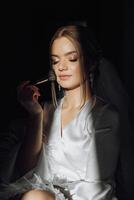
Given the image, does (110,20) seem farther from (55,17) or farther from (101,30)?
(55,17)

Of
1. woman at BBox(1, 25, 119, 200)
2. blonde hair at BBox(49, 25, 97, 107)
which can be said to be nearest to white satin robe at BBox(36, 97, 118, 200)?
woman at BBox(1, 25, 119, 200)

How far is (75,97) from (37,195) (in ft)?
1.14

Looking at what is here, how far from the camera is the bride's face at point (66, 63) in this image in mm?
1435

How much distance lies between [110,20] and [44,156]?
52cm

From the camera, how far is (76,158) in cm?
144

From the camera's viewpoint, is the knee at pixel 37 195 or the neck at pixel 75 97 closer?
the knee at pixel 37 195

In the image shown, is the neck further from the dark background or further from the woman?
the dark background

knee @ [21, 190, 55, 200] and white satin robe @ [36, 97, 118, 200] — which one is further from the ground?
white satin robe @ [36, 97, 118, 200]

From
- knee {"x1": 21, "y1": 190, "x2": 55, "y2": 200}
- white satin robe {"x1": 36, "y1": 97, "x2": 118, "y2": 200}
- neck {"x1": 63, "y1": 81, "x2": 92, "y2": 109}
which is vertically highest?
neck {"x1": 63, "y1": 81, "x2": 92, "y2": 109}

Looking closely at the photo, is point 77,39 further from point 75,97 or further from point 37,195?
point 37,195

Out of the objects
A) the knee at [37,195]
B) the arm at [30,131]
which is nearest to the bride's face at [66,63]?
the arm at [30,131]

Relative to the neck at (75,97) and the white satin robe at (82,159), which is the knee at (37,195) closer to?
the white satin robe at (82,159)

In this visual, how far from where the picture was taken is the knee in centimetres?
136

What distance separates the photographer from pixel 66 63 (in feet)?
4.74
